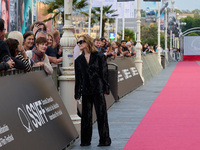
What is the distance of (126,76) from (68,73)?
920 centimetres

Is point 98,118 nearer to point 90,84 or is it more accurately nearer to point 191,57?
point 90,84

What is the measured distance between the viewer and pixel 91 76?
26.7 ft

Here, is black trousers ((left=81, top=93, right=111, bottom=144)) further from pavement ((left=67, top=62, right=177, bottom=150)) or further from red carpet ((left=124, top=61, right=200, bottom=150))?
red carpet ((left=124, top=61, right=200, bottom=150))

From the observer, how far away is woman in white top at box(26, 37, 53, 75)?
7.71 metres

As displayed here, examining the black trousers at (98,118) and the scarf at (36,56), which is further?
the black trousers at (98,118)

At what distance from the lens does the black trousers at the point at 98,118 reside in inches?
323

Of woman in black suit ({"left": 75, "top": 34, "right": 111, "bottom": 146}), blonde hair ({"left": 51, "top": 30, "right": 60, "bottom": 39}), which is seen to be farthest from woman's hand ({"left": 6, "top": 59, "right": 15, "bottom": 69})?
blonde hair ({"left": 51, "top": 30, "right": 60, "bottom": 39})

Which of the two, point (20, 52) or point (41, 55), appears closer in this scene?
point (20, 52)

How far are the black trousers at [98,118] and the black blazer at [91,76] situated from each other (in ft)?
0.41

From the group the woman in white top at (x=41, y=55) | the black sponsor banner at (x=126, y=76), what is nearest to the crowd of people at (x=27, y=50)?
the woman in white top at (x=41, y=55)

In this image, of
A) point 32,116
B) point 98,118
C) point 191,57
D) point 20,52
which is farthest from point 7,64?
point 191,57

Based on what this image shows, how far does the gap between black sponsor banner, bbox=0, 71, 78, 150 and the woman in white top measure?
18 centimetres

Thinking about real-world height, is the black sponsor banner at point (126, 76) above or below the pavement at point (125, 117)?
above

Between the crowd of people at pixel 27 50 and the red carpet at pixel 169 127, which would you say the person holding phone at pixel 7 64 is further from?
the red carpet at pixel 169 127
